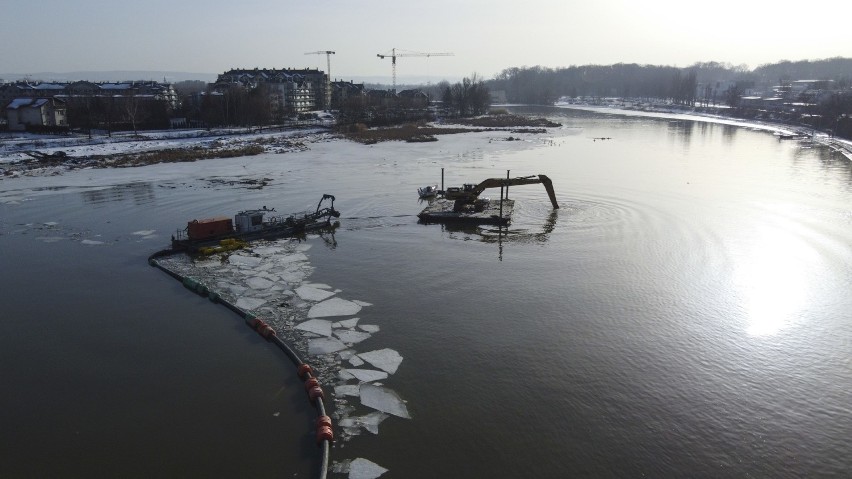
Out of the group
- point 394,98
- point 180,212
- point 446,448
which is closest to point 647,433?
point 446,448

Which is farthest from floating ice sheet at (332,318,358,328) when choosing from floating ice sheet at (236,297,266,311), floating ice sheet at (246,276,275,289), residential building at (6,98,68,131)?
residential building at (6,98,68,131)

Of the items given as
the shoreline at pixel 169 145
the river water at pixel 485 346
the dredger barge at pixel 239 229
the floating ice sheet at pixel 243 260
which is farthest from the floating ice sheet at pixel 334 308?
the shoreline at pixel 169 145

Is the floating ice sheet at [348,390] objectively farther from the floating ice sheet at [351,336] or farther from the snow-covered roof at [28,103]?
the snow-covered roof at [28,103]

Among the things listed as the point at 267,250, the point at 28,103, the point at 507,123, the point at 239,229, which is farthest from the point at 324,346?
the point at 507,123

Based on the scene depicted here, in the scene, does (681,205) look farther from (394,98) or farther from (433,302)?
(394,98)

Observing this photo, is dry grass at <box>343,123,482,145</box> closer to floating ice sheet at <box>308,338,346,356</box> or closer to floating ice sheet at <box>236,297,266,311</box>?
floating ice sheet at <box>236,297,266,311</box>

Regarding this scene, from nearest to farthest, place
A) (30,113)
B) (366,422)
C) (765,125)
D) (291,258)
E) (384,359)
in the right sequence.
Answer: (366,422) → (384,359) → (291,258) → (30,113) → (765,125)

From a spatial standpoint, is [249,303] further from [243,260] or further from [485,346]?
[485,346]
